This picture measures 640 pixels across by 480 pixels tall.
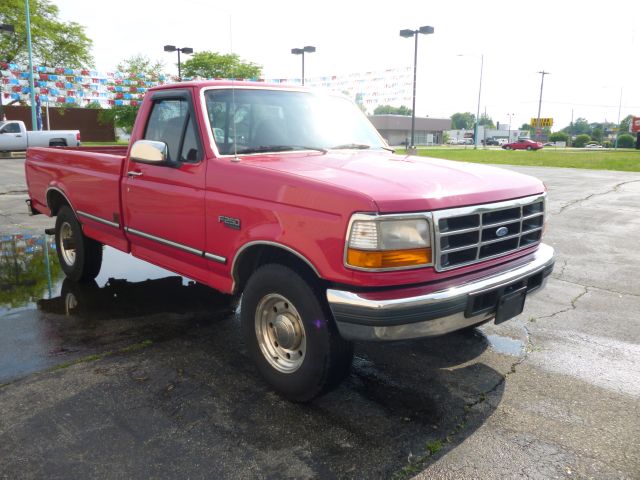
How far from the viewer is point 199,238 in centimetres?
382

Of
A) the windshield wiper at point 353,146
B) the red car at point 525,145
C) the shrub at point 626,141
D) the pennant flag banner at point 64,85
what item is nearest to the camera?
the windshield wiper at point 353,146

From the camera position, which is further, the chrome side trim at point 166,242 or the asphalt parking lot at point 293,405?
the chrome side trim at point 166,242

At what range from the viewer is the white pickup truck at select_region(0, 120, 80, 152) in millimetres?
27250

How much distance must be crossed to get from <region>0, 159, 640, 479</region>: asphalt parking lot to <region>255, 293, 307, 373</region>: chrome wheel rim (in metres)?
0.24

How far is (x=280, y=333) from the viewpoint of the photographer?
327 cm

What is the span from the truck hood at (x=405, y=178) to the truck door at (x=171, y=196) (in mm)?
500

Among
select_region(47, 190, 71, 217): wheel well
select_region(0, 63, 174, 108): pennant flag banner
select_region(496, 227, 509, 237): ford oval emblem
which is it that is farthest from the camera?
select_region(0, 63, 174, 108): pennant flag banner

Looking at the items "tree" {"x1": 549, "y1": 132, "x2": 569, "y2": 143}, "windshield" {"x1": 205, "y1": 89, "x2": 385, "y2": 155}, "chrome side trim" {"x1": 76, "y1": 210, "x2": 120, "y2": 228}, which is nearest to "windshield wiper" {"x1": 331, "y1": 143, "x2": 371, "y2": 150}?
"windshield" {"x1": 205, "y1": 89, "x2": 385, "y2": 155}

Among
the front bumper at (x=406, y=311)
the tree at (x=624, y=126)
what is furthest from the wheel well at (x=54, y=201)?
the tree at (x=624, y=126)

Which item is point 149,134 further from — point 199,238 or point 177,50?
point 177,50

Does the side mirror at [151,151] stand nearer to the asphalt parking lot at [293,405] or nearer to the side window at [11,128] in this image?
the asphalt parking lot at [293,405]

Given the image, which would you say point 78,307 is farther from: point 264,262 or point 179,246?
point 264,262

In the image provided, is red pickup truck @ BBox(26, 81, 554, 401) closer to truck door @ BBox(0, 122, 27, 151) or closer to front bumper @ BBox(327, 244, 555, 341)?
front bumper @ BBox(327, 244, 555, 341)

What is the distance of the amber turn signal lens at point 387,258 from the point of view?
2.78 meters
